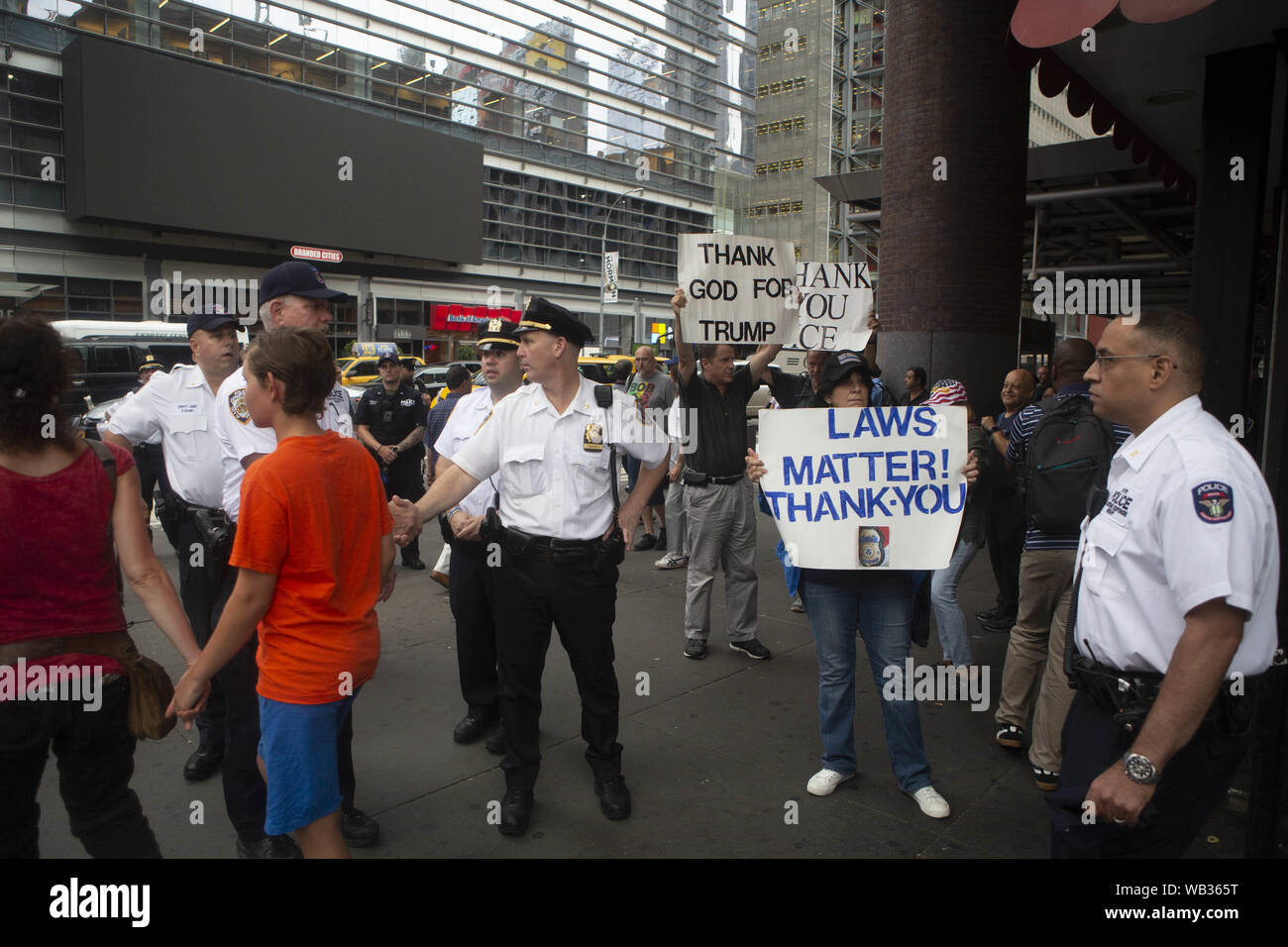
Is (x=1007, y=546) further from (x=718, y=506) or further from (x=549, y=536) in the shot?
(x=549, y=536)

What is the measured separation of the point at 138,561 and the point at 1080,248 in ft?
57.7

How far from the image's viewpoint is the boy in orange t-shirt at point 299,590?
2480mm

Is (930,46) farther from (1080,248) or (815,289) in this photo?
(1080,248)

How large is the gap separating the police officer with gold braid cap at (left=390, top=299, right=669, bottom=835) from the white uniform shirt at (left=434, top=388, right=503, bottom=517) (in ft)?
3.64

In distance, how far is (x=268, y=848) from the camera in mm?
3326

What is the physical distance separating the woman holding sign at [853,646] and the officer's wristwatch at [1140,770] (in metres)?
1.72

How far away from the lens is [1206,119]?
166 inches

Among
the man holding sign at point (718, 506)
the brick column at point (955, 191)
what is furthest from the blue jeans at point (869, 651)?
the brick column at point (955, 191)

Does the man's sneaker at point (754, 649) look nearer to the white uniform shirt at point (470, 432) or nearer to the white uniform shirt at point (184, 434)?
the white uniform shirt at point (470, 432)

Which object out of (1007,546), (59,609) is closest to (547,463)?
(59,609)

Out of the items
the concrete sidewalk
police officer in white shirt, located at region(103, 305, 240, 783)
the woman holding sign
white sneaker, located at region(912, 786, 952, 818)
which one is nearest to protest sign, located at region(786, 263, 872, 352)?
the woman holding sign

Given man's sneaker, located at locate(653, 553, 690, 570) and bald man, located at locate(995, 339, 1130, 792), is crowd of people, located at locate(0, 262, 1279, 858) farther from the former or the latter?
man's sneaker, located at locate(653, 553, 690, 570)

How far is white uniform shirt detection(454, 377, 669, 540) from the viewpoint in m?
3.72
